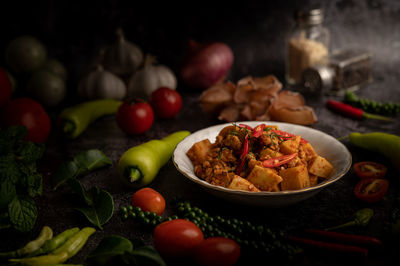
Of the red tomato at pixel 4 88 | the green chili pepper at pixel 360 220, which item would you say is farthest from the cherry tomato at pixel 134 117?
the green chili pepper at pixel 360 220

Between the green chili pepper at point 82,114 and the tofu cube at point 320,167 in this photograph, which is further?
the green chili pepper at point 82,114

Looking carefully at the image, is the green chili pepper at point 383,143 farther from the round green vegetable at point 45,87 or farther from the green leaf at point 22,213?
the round green vegetable at point 45,87

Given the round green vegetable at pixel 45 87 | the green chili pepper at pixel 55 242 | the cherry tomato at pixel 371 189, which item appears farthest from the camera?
the round green vegetable at pixel 45 87

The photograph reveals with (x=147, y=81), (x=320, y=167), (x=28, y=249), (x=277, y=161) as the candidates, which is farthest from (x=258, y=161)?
(x=147, y=81)

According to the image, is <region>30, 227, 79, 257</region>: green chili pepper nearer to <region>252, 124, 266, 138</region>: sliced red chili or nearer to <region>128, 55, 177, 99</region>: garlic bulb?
<region>252, 124, 266, 138</region>: sliced red chili

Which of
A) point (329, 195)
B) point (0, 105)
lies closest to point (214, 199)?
point (329, 195)
